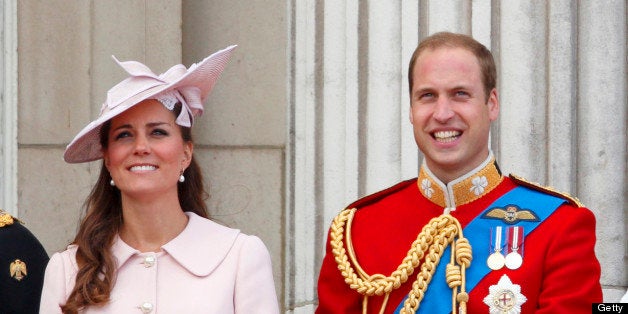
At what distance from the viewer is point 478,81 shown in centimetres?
418

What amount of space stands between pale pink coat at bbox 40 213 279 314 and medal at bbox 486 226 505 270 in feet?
2.23

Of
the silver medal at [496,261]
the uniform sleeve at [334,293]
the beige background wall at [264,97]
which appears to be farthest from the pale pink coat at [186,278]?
Result: the beige background wall at [264,97]

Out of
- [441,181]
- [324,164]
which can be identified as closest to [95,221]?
[441,181]

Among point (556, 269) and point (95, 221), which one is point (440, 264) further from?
point (95, 221)

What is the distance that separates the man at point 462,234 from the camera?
405 centimetres

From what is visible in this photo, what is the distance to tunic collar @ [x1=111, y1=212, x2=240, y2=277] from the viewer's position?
436 cm

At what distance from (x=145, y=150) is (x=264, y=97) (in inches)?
82.9

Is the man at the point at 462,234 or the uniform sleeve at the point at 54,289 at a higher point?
the man at the point at 462,234

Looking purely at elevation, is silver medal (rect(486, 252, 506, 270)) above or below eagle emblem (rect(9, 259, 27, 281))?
above

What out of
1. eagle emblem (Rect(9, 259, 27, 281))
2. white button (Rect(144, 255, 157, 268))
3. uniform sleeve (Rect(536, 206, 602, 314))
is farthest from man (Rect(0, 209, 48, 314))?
uniform sleeve (Rect(536, 206, 602, 314))

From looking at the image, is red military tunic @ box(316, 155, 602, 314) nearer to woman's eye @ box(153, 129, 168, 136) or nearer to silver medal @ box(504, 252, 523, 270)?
silver medal @ box(504, 252, 523, 270)

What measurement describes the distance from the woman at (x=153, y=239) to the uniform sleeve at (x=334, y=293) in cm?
16

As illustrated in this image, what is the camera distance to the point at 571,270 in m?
3.98

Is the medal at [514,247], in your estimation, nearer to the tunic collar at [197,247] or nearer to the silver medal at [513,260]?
the silver medal at [513,260]
